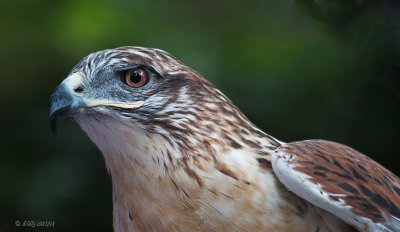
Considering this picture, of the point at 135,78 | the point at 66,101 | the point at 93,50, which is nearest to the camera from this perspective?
the point at 66,101

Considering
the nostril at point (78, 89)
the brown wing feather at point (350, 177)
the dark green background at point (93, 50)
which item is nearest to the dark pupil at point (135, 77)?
the nostril at point (78, 89)

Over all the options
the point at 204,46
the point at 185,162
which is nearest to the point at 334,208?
the point at 185,162

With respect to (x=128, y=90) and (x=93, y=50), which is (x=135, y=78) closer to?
(x=128, y=90)

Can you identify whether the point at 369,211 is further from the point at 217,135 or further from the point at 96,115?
the point at 96,115

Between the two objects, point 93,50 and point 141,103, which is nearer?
point 141,103

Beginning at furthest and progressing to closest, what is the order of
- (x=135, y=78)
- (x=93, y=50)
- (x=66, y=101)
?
(x=93, y=50) < (x=135, y=78) < (x=66, y=101)

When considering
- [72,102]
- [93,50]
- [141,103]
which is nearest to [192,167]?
[141,103]
